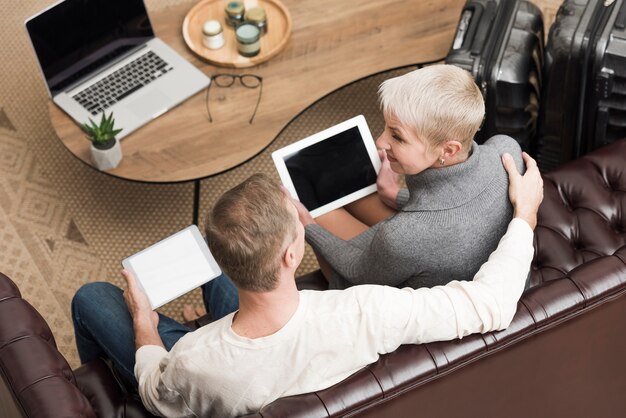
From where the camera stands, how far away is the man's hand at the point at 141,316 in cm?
199

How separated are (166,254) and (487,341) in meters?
0.90

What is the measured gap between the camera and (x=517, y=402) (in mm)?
1812

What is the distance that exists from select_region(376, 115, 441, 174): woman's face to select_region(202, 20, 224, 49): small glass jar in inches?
41.5

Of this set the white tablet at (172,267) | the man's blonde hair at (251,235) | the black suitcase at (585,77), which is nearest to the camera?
the man's blonde hair at (251,235)

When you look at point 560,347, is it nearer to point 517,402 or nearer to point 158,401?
point 517,402

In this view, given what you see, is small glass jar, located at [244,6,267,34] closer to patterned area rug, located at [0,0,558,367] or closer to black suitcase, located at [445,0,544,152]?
patterned area rug, located at [0,0,558,367]

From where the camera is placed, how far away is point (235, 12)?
9.42ft

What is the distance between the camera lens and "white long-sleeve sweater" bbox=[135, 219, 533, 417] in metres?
1.64

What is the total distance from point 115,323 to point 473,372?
35.4 inches

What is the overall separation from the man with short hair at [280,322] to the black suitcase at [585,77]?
1028mm

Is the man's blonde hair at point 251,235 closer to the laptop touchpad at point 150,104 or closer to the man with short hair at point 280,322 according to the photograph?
the man with short hair at point 280,322

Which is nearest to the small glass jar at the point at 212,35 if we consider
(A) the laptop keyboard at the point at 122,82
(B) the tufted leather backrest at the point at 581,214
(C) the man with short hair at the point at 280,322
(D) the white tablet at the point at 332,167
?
(A) the laptop keyboard at the point at 122,82

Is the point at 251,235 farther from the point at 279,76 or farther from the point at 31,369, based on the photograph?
the point at 279,76

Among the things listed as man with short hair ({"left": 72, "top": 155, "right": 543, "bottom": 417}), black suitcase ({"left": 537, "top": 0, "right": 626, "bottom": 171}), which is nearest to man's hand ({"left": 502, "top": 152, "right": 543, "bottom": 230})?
man with short hair ({"left": 72, "top": 155, "right": 543, "bottom": 417})
